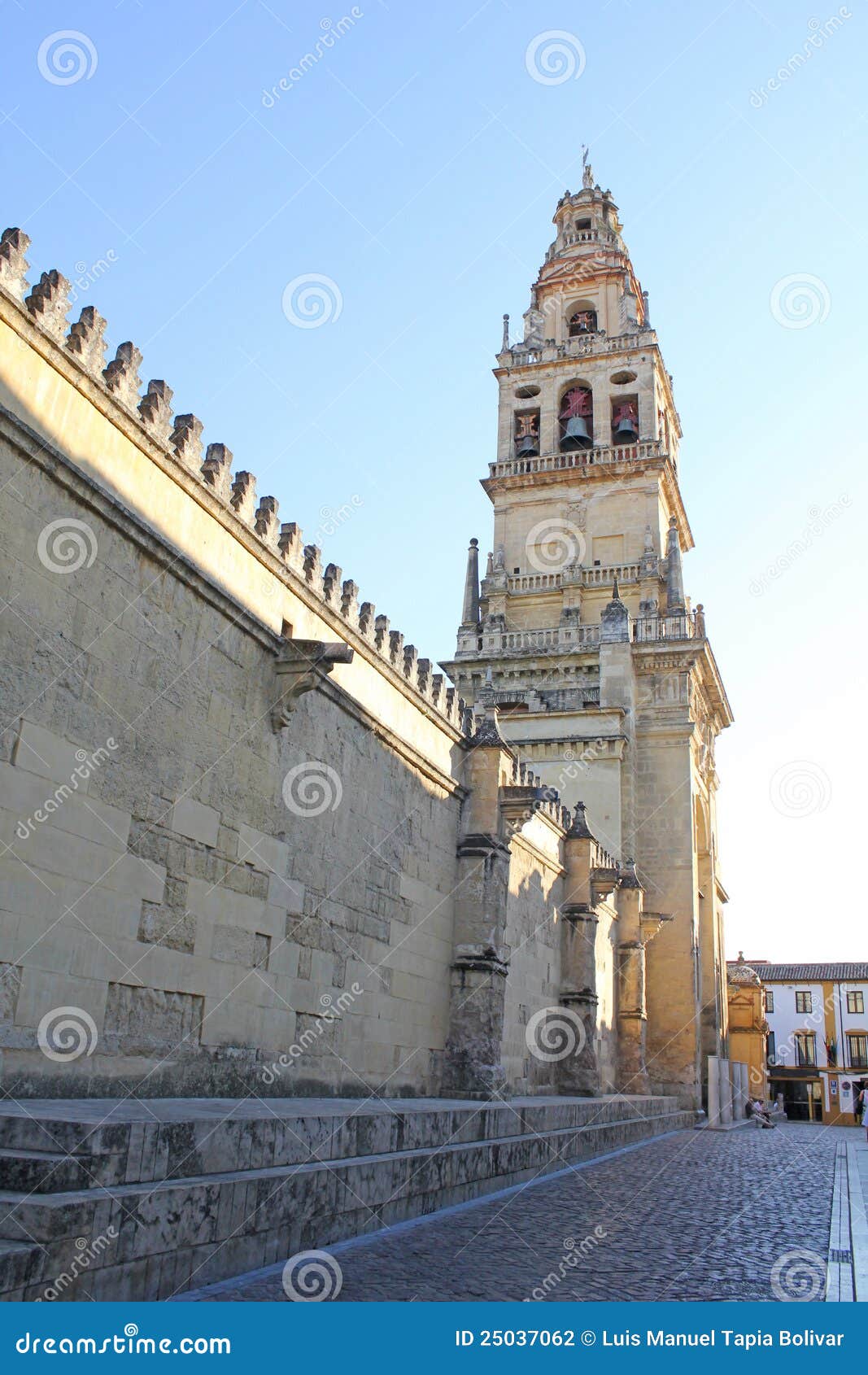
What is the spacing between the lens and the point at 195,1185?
201 inches

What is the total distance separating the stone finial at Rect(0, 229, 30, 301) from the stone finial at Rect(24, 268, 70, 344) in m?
0.11

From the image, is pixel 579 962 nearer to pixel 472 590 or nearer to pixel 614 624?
pixel 614 624

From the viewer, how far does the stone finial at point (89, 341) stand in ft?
25.2

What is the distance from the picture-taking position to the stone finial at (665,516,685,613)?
2959 cm

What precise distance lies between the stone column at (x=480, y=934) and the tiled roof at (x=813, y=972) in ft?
150

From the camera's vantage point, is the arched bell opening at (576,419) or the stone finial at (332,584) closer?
→ the stone finial at (332,584)

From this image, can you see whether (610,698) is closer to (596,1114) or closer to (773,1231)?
(596,1114)

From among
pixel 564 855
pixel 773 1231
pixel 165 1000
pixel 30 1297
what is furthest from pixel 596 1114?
pixel 30 1297

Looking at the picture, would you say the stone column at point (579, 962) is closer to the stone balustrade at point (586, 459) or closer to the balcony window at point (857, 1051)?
the stone balustrade at point (586, 459)

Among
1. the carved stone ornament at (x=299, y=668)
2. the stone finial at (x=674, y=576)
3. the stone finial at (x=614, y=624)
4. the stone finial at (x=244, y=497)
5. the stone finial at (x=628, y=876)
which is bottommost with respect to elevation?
the carved stone ornament at (x=299, y=668)

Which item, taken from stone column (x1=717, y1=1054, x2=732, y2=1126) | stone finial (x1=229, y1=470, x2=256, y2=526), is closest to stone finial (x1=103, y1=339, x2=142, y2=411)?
stone finial (x1=229, y1=470, x2=256, y2=526)

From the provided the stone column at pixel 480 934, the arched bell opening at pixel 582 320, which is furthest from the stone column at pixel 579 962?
the arched bell opening at pixel 582 320

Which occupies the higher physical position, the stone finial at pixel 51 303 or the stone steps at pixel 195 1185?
the stone finial at pixel 51 303

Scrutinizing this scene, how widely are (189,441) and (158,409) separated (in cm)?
45
